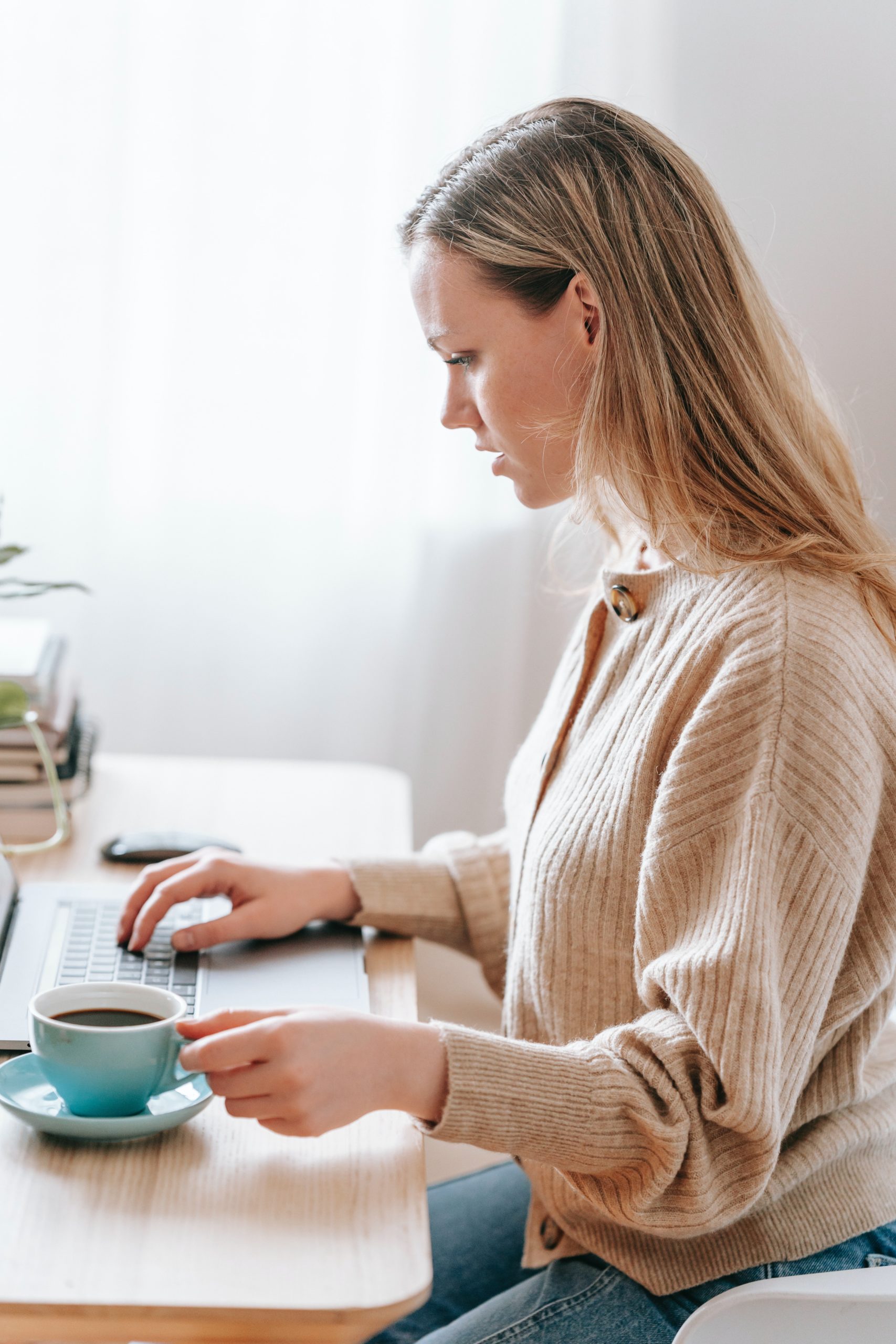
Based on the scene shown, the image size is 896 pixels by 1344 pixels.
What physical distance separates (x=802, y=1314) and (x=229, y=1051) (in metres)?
0.36

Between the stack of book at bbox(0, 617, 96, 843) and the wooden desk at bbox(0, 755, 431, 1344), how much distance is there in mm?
512

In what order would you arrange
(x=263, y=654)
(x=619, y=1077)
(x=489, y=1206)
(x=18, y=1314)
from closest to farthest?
(x=18, y=1314) → (x=619, y=1077) → (x=489, y=1206) → (x=263, y=654)

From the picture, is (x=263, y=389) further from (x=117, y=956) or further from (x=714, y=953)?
(x=714, y=953)

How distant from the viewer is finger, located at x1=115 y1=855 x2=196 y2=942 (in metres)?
0.93

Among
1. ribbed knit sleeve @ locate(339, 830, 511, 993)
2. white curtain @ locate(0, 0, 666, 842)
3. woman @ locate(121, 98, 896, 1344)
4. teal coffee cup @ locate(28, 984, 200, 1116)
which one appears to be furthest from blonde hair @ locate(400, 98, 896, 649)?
white curtain @ locate(0, 0, 666, 842)

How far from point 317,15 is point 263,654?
2.97 ft

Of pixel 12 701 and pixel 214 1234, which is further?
pixel 12 701

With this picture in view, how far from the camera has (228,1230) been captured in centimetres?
62

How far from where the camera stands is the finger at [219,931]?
92 centimetres

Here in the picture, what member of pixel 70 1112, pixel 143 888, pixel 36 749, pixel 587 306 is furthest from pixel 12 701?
pixel 587 306

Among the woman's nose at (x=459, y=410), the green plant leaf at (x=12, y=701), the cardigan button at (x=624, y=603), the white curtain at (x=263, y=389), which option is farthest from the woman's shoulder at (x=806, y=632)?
the white curtain at (x=263, y=389)

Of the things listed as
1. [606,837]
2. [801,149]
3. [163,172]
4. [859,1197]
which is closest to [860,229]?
[801,149]

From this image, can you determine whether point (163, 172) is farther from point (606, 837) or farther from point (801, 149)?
point (606, 837)

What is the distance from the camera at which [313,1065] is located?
677mm
